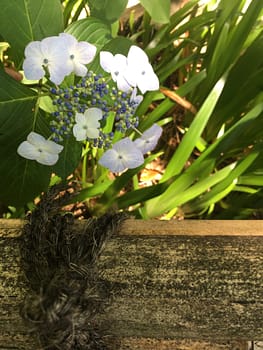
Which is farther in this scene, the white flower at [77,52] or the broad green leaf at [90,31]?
the broad green leaf at [90,31]

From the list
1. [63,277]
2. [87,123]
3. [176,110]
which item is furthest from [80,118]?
[176,110]

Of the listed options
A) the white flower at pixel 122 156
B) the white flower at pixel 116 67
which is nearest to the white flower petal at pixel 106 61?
the white flower at pixel 116 67

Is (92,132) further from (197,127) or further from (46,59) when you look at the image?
(197,127)

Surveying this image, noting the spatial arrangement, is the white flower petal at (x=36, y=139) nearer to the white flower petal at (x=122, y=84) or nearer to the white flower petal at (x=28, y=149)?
the white flower petal at (x=28, y=149)

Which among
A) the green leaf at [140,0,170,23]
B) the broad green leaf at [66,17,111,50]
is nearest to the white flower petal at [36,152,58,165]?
the broad green leaf at [66,17,111,50]

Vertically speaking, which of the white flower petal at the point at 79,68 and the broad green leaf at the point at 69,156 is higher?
the white flower petal at the point at 79,68

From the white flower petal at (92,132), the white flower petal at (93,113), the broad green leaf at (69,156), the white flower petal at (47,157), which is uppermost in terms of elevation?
the white flower petal at (93,113)

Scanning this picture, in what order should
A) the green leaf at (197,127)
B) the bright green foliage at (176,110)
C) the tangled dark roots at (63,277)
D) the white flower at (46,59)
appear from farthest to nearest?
the green leaf at (197,127) → the bright green foliage at (176,110) → the white flower at (46,59) → the tangled dark roots at (63,277)
